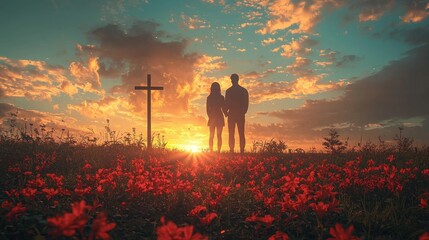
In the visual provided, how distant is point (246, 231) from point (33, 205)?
288cm

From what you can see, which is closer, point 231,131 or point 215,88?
point 231,131

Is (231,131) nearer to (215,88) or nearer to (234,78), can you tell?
(215,88)

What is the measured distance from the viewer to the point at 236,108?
49.7 feet

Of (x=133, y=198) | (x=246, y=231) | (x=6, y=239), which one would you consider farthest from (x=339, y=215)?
(x=6, y=239)

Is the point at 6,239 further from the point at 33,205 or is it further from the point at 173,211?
the point at 173,211

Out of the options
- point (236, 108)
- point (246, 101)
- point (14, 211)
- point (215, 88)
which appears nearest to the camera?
point (14, 211)

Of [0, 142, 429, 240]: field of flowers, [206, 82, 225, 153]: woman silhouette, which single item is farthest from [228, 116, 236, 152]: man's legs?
[0, 142, 429, 240]: field of flowers

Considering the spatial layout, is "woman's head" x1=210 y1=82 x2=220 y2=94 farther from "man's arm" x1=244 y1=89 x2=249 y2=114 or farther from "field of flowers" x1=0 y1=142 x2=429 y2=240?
"field of flowers" x1=0 y1=142 x2=429 y2=240

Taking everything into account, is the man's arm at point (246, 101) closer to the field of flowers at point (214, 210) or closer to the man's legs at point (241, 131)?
the man's legs at point (241, 131)

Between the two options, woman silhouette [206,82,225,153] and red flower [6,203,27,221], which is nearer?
red flower [6,203,27,221]

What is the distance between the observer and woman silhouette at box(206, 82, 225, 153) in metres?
15.6

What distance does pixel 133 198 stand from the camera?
532cm

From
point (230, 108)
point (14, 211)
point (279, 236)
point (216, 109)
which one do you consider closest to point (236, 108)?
point (230, 108)

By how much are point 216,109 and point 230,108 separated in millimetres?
744
